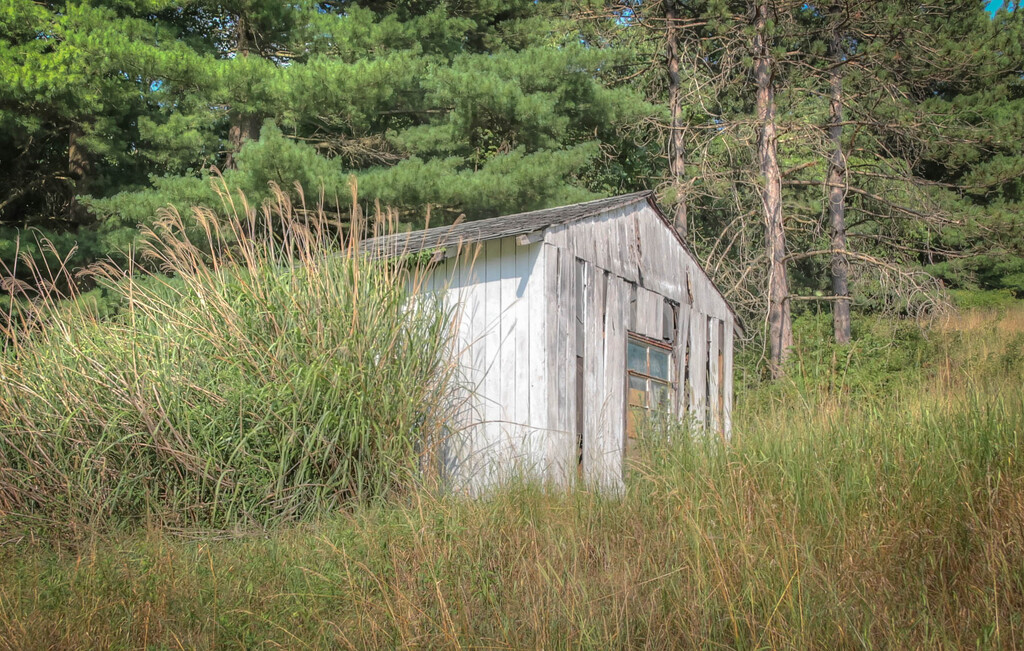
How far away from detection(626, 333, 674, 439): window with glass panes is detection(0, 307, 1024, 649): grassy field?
11.1ft

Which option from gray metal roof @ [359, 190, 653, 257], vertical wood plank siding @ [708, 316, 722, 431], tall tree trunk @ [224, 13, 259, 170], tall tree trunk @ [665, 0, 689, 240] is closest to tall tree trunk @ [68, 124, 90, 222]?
tall tree trunk @ [224, 13, 259, 170]

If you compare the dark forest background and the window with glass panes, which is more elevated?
the dark forest background

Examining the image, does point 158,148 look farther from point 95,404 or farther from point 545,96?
point 95,404

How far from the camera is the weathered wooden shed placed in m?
7.36

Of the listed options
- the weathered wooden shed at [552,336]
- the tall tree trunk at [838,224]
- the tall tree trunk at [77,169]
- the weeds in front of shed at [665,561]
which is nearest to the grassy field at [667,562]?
the weeds in front of shed at [665,561]

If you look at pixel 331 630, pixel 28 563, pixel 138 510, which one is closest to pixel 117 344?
pixel 138 510

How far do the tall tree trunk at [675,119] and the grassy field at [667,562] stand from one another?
10844 millimetres

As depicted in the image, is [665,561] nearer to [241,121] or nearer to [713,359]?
[713,359]

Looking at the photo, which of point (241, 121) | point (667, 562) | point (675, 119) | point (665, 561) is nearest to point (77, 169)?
point (241, 121)

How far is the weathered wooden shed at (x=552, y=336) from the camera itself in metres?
7.36

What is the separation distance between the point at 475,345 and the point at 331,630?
13.8ft

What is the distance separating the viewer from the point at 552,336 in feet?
24.7

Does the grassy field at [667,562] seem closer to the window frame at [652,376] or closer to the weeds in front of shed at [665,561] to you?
the weeds in front of shed at [665,561]

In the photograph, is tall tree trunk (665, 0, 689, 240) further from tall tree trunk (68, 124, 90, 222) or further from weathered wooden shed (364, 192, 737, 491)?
tall tree trunk (68, 124, 90, 222)
